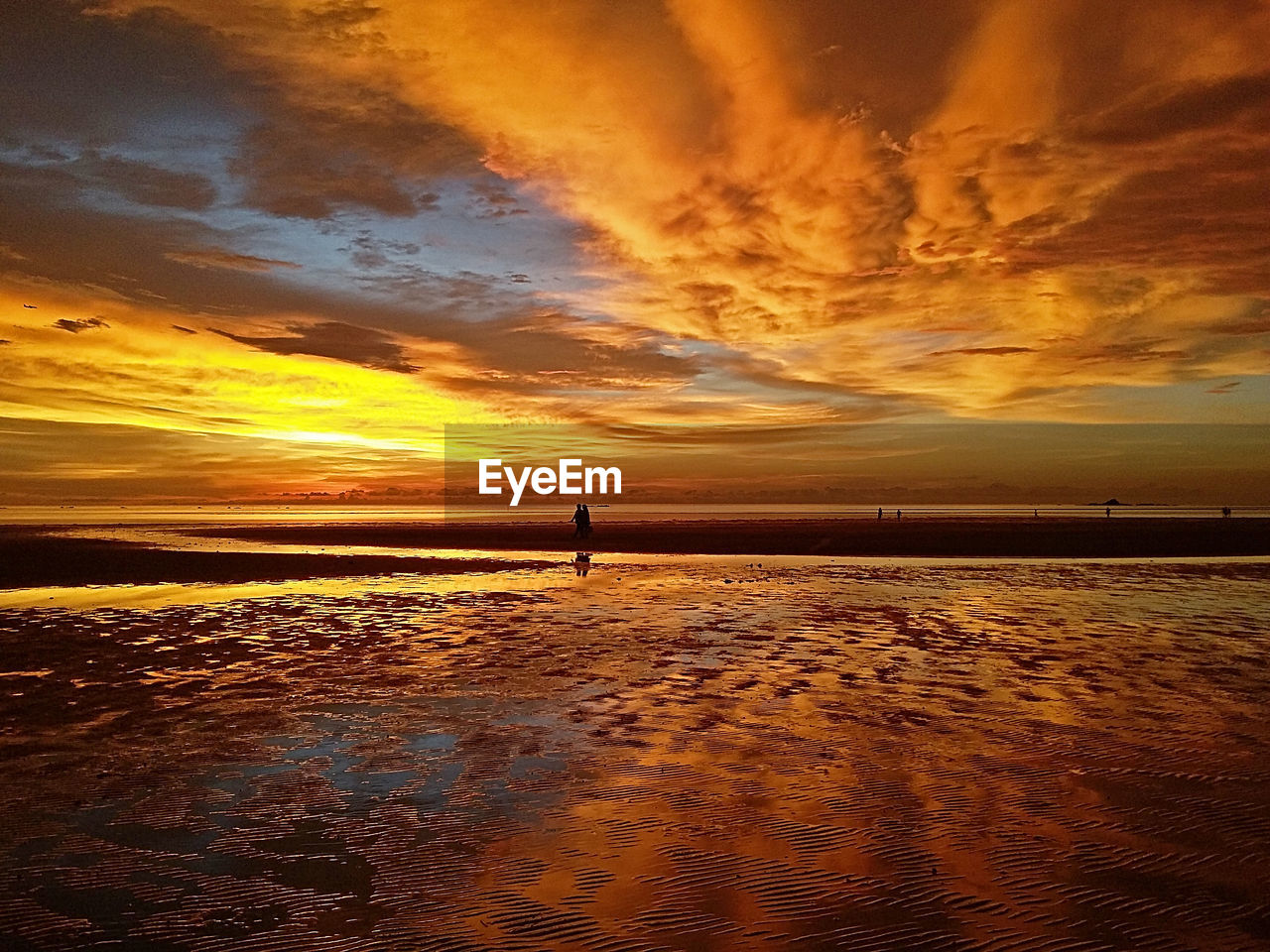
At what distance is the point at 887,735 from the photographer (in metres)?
9.35

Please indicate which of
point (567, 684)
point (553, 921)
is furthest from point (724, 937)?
point (567, 684)

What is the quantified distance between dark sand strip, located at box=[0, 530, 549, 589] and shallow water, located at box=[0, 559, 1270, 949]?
12.9 metres

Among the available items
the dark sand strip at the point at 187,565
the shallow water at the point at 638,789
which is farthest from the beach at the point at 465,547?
the shallow water at the point at 638,789

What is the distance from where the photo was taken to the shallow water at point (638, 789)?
527 cm

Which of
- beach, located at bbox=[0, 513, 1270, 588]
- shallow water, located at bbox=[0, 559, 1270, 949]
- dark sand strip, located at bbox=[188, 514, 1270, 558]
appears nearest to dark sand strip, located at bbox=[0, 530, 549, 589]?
beach, located at bbox=[0, 513, 1270, 588]

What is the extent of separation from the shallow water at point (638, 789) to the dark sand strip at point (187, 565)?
12.9 meters

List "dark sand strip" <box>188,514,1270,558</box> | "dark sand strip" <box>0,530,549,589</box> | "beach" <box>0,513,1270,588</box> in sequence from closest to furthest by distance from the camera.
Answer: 1. "dark sand strip" <box>0,530,549,589</box>
2. "beach" <box>0,513,1270,588</box>
3. "dark sand strip" <box>188,514,1270,558</box>

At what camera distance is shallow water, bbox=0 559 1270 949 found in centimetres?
527

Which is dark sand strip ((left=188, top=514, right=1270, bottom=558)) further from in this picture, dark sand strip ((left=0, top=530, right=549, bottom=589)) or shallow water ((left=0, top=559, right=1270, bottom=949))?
shallow water ((left=0, top=559, right=1270, bottom=949))

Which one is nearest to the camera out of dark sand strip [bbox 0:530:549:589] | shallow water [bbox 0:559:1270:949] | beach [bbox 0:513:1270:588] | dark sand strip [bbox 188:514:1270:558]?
shallow water [bbox 0:559:1270:949]

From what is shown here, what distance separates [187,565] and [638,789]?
3103 centimetres

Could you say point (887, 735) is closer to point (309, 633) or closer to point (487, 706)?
point (487, 706)

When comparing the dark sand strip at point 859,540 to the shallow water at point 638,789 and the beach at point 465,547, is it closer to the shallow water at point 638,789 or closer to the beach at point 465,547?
the beach at point 465,547

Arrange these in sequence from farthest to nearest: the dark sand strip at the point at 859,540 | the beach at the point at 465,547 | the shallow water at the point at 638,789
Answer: the dark sand strip at the point at 859,540 < the beach at the point at 465,547 < the shallow water at the point at 638,789
